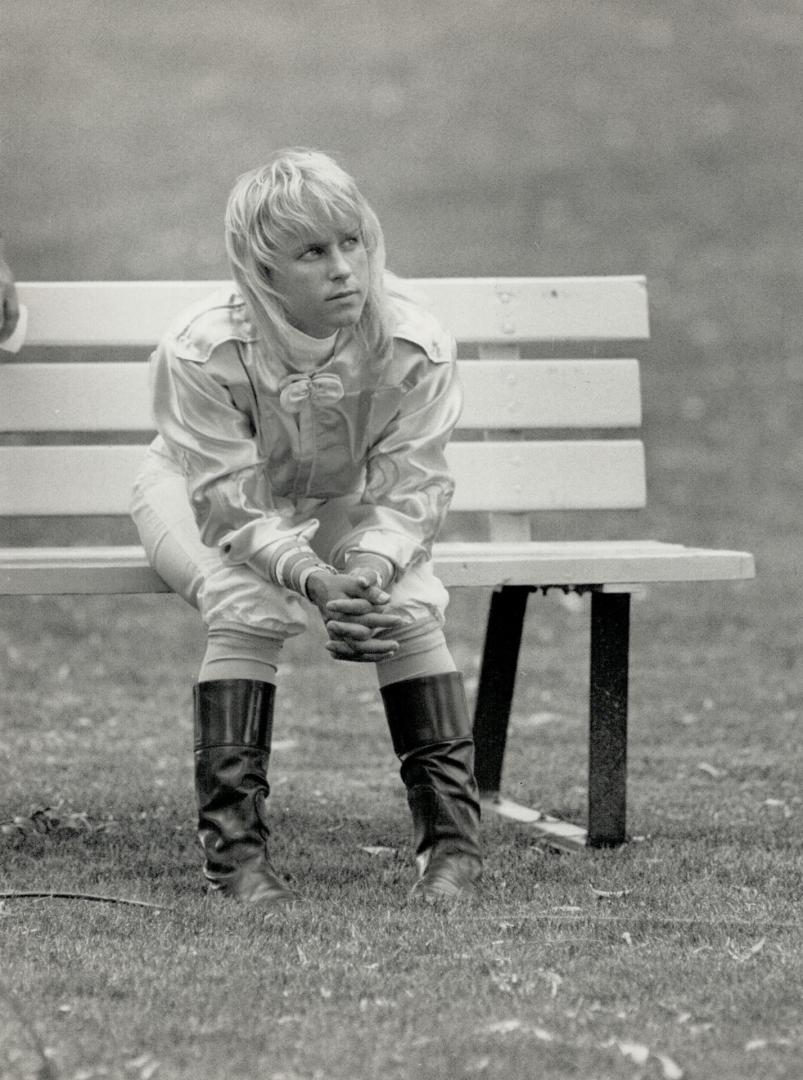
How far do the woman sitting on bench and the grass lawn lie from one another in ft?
0.70

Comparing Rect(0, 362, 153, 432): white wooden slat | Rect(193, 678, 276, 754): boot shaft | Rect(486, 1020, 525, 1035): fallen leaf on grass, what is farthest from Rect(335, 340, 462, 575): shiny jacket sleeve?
Rect(486, 1020, 525, 1035): fallen leaf on grass

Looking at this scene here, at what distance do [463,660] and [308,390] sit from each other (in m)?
3.34

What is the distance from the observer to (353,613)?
362 cm

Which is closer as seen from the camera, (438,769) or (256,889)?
(256,889)

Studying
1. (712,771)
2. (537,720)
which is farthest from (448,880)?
(537,720)

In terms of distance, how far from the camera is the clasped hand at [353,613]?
3.61 metres

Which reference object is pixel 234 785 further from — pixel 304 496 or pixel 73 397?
pixel 73 397

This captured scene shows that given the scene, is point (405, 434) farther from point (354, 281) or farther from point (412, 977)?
point (412, 977)

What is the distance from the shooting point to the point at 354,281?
3.81 meters

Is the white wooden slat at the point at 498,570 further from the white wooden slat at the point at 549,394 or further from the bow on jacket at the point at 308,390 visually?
the white wooden slat at the point at 549,394

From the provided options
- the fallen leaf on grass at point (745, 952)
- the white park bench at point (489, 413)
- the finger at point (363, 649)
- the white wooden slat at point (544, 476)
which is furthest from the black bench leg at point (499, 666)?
the fallen leaf on grass at point (745, 952)

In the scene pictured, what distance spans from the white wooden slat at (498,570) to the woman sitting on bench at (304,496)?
0.11 meters

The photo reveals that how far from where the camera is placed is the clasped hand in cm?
361

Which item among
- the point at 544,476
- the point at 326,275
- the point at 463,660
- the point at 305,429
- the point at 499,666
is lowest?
the point at 463,660
